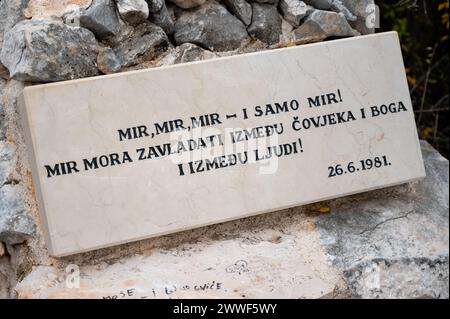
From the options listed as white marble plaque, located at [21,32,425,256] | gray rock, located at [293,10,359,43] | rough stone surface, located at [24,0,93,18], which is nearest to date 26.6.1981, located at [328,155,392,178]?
white marble plaque, located at [21,32,425,256]

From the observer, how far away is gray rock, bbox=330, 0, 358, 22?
2.55 m

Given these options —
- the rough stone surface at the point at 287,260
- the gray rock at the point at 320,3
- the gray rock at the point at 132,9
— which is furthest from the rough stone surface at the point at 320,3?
the rough stone surface at the point at 287,260

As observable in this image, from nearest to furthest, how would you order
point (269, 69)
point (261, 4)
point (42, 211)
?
1. point (42, 211)
2. point (269, 69)
3. point (261, 4)

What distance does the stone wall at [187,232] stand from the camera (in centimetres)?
205

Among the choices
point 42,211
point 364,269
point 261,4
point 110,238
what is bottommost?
point 364,269

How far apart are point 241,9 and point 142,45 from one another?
448mm

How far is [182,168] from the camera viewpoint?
6.93 ft

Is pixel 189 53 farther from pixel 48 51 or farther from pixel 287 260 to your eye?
pixel 287 260

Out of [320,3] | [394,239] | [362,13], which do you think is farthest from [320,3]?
[394,239]

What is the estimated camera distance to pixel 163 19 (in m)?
2.31

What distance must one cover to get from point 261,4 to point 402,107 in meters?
0.71

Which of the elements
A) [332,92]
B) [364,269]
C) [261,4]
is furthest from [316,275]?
[261,4]

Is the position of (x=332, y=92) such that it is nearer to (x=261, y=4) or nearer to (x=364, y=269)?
(x=261, y=4)

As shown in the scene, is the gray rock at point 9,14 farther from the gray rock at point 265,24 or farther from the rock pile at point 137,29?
the gray rock at point 265,24
